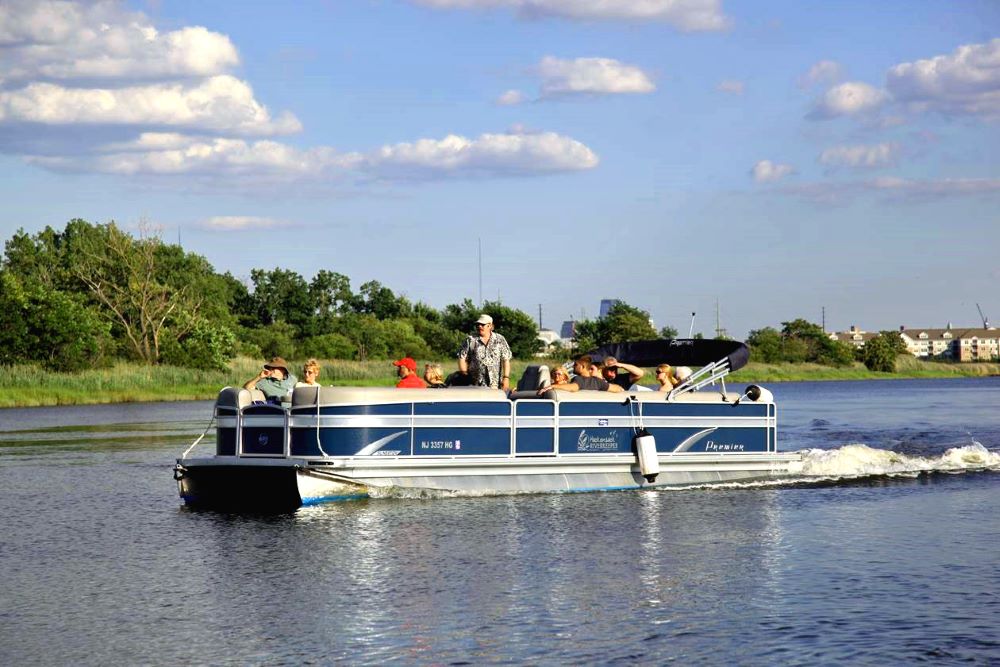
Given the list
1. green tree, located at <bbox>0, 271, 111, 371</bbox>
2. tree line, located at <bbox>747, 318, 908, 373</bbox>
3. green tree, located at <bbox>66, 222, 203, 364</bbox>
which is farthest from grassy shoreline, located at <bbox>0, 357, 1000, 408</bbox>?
tree line, located at <bbox>747, 318, 908, 373</bbox>

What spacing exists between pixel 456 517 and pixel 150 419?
27.7 metres

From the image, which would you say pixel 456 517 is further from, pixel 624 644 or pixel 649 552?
pixel 624 644

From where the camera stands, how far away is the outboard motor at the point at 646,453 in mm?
18344

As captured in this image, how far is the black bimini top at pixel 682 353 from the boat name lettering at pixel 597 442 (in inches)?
101

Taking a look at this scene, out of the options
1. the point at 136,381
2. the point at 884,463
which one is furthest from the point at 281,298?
the point at 884,463

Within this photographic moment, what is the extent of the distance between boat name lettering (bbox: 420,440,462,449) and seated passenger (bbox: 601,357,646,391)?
3.39m

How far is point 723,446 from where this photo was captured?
770 inches

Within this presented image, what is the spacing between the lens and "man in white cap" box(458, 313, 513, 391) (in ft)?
58.0

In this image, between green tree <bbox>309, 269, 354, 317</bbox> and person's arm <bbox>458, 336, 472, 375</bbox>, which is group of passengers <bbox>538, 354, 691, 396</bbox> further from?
green tree <bbox>309, 269, 354, 317</bbox>

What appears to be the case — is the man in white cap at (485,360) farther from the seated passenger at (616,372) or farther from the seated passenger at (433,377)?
the seated passenger at (616,372)

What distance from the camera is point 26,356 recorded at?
61250 mm

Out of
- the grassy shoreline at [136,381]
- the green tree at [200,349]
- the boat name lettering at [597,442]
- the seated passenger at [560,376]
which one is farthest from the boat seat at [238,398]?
the green tree at [200,349]

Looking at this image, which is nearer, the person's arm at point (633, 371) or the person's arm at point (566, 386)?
the person's arm at point (566, 386)

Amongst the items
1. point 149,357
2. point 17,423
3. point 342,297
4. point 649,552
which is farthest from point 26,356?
point 649,552
